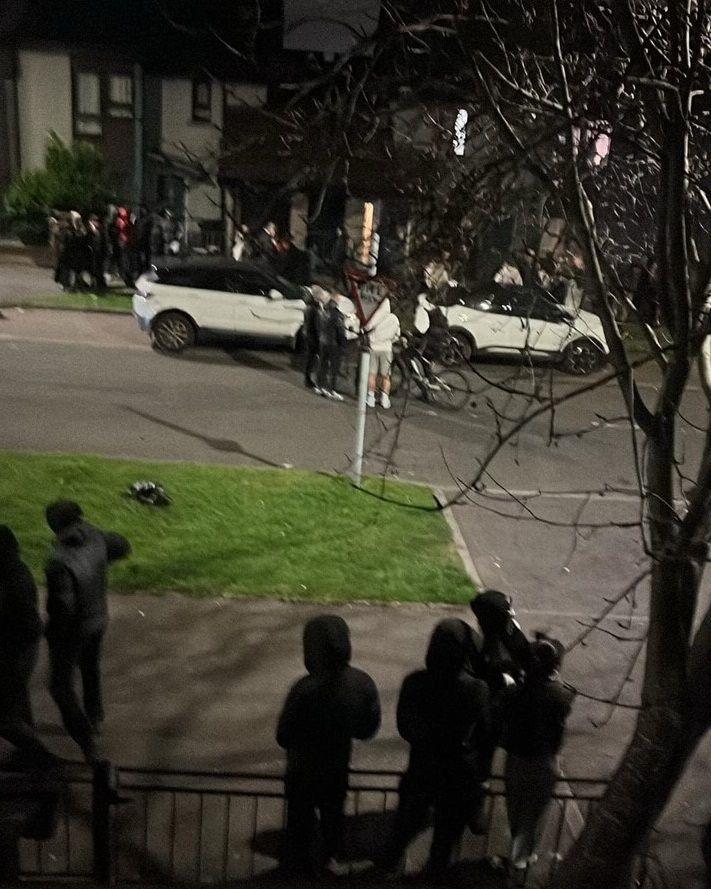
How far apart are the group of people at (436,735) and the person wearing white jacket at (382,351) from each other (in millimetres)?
6226

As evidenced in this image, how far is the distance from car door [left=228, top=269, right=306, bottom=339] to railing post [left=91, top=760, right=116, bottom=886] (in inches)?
475

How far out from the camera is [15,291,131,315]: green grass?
1809cm

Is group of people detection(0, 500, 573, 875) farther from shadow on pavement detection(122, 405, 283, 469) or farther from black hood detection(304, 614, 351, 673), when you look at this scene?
shadow on pavement detection(122, 405, 283, 469)

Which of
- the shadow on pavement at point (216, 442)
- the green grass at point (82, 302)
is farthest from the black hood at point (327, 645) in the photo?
the green grass at point (82, 302)

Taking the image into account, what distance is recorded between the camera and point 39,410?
1138cm

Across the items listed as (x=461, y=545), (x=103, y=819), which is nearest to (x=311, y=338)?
(x=461, y=545)

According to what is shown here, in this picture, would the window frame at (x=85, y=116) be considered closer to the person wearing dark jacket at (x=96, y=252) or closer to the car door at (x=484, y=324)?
the person wearing dark jacket at (x=96, y=252)

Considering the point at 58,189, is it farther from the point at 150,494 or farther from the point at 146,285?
the point at 150,494

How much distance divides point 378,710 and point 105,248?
18085mm

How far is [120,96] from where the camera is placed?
97.8 feet

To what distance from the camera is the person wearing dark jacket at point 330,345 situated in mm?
12766

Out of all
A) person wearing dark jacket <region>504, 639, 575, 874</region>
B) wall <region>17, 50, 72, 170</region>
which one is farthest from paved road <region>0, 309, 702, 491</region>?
wall <region>17, 50, 72, 170</region>

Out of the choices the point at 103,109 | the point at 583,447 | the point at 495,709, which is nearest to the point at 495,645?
the point at 495,709

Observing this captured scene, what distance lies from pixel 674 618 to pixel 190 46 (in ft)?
94.2
